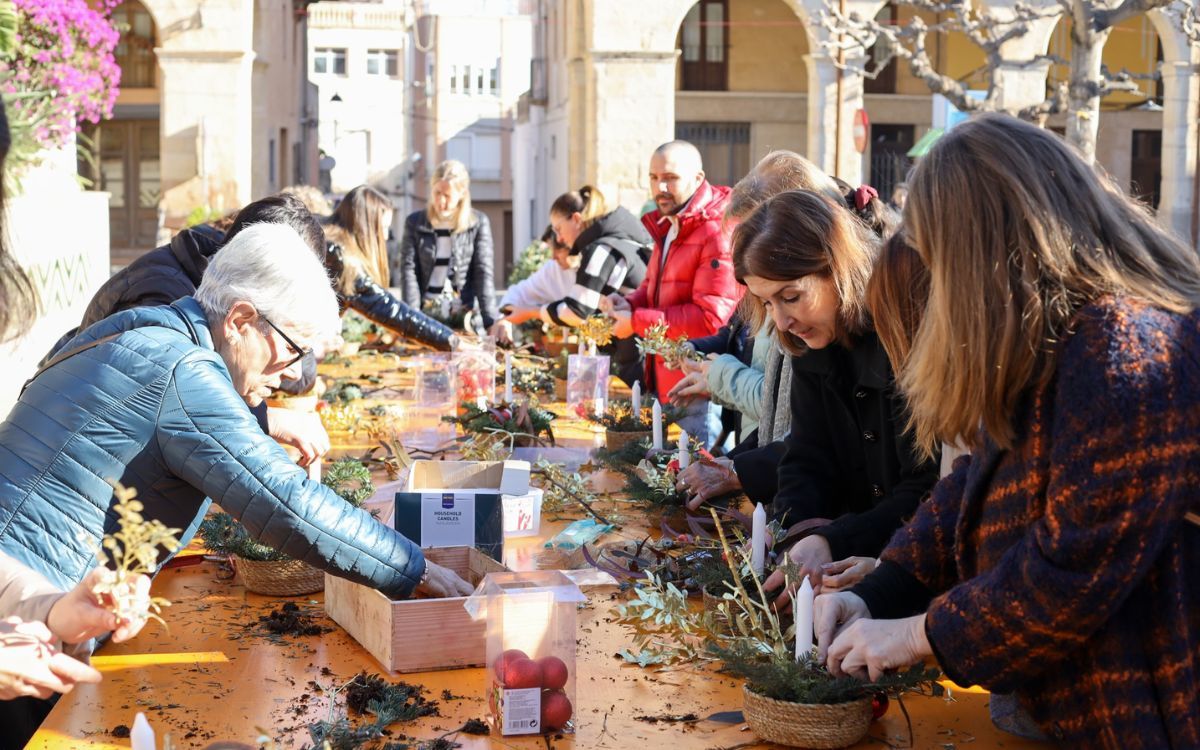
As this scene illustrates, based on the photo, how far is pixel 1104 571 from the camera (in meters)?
1.78

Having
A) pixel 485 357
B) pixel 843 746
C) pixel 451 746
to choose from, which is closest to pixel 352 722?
pixel 451 746

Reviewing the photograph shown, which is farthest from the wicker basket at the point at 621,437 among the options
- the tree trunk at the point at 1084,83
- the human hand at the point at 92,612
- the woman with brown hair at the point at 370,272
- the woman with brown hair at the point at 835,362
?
the tree trunk at the point at 1084,83

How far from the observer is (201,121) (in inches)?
667

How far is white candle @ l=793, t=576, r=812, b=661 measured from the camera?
6.85 feet

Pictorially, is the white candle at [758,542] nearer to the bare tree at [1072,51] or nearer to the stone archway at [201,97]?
the bare tree at [1072,51]

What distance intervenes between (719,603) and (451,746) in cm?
59

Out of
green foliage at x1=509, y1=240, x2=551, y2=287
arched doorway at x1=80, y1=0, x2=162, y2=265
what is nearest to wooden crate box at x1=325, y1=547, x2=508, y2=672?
green foliage at x1=509, y1=240, x2=551, y2=287

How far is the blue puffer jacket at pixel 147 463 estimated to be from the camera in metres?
2.36

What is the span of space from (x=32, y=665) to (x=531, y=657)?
0.71 metres

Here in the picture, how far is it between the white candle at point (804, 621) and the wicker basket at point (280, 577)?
47.1 inches

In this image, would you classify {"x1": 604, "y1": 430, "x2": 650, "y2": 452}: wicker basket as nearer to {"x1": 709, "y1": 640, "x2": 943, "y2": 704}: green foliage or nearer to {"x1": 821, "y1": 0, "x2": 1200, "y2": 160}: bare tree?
{"x1": 709, "y1": 640, "x2": 943, "y2": 704}: green foliage

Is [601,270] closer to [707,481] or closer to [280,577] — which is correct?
[707,481]

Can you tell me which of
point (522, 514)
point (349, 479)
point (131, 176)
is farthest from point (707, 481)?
point (131, 176)

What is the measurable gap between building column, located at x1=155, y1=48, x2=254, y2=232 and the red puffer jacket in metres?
12.7
